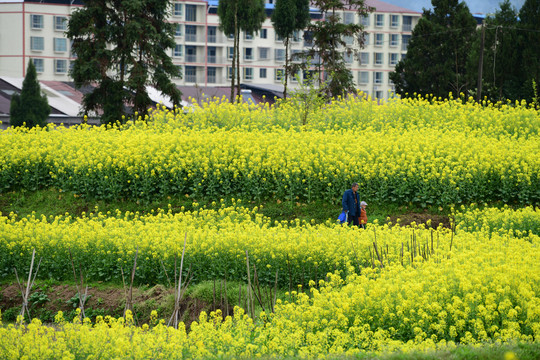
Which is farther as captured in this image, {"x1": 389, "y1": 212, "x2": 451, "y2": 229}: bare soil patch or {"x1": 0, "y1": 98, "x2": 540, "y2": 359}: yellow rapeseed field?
{"x1": 389, "y1": 212, "x2": 451, "y2": 229}: bare soil patch

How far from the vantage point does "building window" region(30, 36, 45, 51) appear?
6197cm

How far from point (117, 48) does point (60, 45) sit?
1541 inches

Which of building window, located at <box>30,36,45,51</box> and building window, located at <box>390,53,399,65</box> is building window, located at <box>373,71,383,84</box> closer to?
building window, located at <box>390,53,399,65</box>

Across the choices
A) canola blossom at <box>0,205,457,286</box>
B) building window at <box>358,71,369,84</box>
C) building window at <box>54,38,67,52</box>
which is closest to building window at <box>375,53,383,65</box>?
building window at <box>358,71,369,84</box>

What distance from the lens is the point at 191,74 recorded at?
7012 cm

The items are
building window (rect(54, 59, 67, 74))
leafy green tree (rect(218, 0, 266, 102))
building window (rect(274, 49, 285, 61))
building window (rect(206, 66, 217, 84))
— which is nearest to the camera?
leafy green tree (rect(218, 0, 266, 102))

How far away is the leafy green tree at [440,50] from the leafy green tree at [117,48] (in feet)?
67.7

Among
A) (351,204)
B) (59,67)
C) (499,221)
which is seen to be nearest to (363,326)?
(351,204)

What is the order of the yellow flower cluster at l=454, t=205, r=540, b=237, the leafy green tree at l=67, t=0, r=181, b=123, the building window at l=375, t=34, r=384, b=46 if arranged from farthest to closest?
the building window at l=375, t=34, r=384, b=46, the leafy green tree at l=67, t=0, r=181, b=123, the yellow flower cluster at l=454, t=205, r=540, b=237

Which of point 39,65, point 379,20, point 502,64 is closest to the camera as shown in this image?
point 502,64

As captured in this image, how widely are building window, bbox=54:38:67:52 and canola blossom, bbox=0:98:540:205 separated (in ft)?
152

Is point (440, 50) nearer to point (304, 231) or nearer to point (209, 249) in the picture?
point (304, 231)

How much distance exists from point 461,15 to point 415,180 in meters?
30.4

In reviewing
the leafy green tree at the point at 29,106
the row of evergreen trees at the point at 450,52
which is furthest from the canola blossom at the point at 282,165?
the leafy green tree at the point at 29,106
